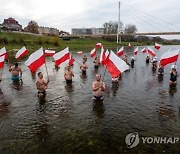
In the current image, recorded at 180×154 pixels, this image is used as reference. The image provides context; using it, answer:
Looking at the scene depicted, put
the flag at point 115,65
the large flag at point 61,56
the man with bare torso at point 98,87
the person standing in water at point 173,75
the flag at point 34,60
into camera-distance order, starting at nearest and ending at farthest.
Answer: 1. the flag at point 115,65
2. the man with bare torso at point 98,87
3. the flag at point 34,60
4. the person standing in water at point 173,75
5. the large flag at point 61,56

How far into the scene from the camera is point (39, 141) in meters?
8.93

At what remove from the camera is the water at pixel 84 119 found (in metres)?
8.58

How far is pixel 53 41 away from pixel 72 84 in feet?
213

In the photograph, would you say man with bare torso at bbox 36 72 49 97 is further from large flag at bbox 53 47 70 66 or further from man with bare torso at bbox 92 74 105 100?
large flag at bbox 53 47 70 66

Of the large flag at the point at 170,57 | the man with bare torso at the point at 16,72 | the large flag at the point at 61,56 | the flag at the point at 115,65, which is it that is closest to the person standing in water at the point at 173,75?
the large flag at the point at 170,57

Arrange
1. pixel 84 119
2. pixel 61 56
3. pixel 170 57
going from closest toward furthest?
1. pixel 84 119
2. pixel 170 57
3. pixel 61 56

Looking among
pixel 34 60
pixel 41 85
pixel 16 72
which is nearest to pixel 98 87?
pixel 41 85

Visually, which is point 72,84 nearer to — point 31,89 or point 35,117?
point 31,89

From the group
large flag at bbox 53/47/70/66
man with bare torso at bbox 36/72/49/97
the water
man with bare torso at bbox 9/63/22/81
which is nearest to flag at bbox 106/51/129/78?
the water

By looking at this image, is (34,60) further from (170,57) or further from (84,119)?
(170,57)

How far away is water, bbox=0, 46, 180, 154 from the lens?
858 cm

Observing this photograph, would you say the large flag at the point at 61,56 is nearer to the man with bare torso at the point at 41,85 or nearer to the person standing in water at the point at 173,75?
the man with bare torso at the point at 41,85

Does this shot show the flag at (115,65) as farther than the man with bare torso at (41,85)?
No

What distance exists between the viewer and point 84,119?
11039 millimetres
